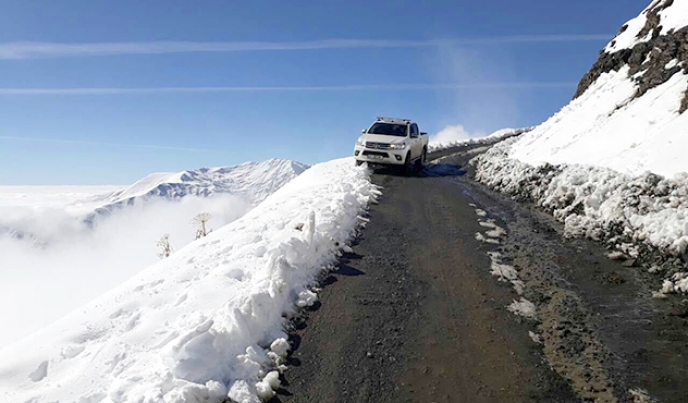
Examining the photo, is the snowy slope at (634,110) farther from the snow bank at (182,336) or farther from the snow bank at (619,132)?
the snow bank at (182,336)

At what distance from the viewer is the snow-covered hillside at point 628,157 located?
7348 mm

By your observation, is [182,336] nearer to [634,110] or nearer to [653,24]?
[634,110]

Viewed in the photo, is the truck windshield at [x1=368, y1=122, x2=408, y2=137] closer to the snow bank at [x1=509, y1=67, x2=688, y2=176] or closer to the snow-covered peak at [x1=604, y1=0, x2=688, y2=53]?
the snow bank at [x1=509, y1=67, x2=688, y2=176]

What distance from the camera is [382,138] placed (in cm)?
1778

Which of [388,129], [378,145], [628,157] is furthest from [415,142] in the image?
[628,157]

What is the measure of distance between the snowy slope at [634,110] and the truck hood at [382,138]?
16.9ft

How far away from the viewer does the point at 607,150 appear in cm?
1284

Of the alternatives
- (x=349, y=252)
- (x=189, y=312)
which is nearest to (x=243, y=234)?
(x=349, y=252)

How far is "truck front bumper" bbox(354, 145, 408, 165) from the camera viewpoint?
685 inches

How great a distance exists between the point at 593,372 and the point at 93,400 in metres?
5.08

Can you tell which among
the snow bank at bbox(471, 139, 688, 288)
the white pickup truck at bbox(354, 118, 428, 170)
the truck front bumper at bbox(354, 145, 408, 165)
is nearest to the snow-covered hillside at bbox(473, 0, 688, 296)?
the snow bank at bbox(471, 139, 688, 288)

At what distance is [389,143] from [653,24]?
15.9 m

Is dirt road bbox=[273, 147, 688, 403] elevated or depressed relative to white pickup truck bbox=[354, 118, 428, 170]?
Answer: depressed

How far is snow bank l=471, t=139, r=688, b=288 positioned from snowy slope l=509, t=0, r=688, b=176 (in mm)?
737
